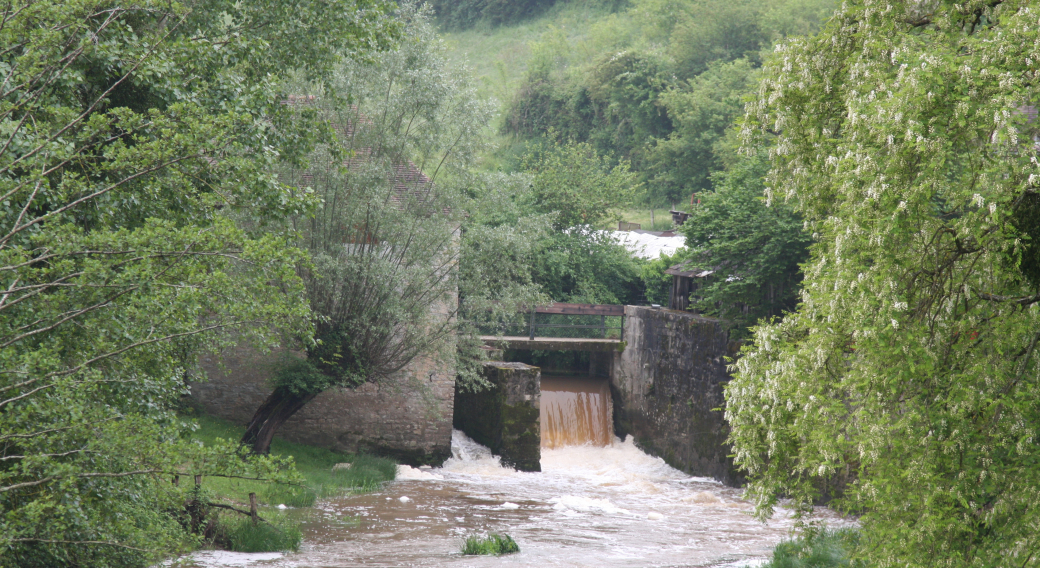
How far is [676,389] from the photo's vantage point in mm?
17750

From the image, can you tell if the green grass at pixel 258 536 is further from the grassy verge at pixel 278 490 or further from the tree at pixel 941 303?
the tree at pixel 941 303

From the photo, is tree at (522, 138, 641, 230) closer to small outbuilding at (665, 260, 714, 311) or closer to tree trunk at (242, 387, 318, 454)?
small outbuilding at (665, 260, 714, 311)

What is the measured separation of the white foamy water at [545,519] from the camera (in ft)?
31.4

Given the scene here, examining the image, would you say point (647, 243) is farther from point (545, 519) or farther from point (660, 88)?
point (545, 519)

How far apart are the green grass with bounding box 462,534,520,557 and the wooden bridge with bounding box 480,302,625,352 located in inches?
401

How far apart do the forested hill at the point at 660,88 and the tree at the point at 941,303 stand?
26895mm

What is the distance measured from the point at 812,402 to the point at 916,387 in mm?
724

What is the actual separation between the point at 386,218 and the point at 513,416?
6300mm

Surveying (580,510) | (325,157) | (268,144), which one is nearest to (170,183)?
(268,144)

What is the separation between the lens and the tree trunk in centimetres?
1391

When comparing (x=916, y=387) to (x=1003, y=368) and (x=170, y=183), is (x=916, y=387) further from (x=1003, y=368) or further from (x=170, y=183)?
(x=170, y=183)

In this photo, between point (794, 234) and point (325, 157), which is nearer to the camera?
point (325, 157)

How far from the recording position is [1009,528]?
427 cm

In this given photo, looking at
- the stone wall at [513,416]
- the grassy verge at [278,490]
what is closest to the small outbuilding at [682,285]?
the stone wall at [513,416]
